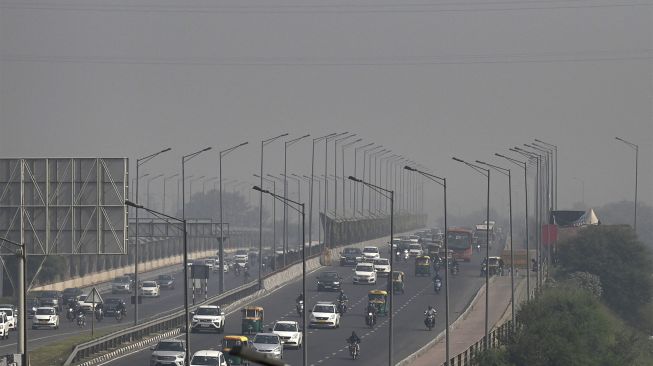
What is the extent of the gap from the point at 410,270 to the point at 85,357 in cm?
8358

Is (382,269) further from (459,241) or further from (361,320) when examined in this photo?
(361,320)

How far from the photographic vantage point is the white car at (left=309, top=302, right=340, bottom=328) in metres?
104

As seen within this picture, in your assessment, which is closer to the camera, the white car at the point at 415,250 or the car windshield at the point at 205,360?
the car windshield at the point at 205,360

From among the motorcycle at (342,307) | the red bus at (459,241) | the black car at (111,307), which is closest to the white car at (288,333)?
the motorcycle at (342,307)

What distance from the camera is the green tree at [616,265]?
507 ft

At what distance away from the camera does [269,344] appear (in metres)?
78.9

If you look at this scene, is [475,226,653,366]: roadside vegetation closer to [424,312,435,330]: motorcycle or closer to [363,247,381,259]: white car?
[424,312,435,330]: motorcycle

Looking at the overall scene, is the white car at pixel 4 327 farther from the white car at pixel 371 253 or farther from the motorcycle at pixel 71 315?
the white car at pixel 371 253

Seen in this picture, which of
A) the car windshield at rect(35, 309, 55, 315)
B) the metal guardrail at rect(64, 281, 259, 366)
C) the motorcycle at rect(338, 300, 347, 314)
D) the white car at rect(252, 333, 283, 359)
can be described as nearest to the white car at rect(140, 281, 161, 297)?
the metal guardrail at rect(64, 281, 259, 366)

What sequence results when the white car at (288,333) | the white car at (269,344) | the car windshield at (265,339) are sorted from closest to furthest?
the white car at (269,344)
the car windshield at (265,339)
the white car at (288,333)

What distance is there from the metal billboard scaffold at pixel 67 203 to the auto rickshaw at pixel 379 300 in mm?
33797

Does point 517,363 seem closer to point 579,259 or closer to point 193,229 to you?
point 579,259

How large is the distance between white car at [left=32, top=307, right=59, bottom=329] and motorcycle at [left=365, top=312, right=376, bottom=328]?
19.5m

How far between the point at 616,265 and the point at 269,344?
83.3m
